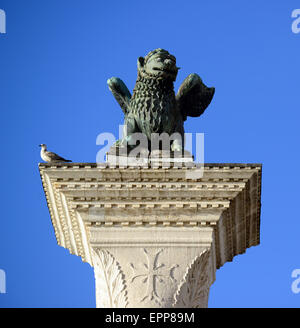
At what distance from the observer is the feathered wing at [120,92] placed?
2069 centimetres

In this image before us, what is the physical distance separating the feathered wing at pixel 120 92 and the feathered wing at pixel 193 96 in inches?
35.6

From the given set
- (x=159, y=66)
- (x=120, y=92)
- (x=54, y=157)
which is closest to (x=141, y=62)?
(x=159, y=66)

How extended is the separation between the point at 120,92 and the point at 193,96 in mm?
1306

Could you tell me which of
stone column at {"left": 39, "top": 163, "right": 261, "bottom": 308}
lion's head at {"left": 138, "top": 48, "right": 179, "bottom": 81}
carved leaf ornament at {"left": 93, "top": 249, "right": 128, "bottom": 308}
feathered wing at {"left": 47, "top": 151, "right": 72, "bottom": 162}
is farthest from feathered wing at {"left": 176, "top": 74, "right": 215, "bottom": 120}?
carved leaf ornament at {"left": 93, "top": 249, "right": 128, "bottom": 308}

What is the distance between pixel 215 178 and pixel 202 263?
1362mm

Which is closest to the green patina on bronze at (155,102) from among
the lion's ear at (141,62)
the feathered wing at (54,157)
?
the lion's ear at (141,62)

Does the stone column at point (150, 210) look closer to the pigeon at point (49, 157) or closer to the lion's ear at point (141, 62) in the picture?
the pigeon at point (49, 157)

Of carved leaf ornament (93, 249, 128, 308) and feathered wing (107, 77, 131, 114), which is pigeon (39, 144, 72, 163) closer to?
carved leaf ornament (93, 249, 128, 308)

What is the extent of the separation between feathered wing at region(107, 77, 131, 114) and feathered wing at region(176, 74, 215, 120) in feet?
2.97

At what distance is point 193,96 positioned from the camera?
68.3 ft

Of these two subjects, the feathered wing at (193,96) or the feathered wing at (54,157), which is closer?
the feathered wing at (54,157)

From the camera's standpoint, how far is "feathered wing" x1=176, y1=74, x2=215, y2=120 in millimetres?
20688

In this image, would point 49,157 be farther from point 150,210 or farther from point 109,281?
point 109,281

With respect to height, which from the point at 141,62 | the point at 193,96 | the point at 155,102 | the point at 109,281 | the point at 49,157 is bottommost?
the point at 109,281
